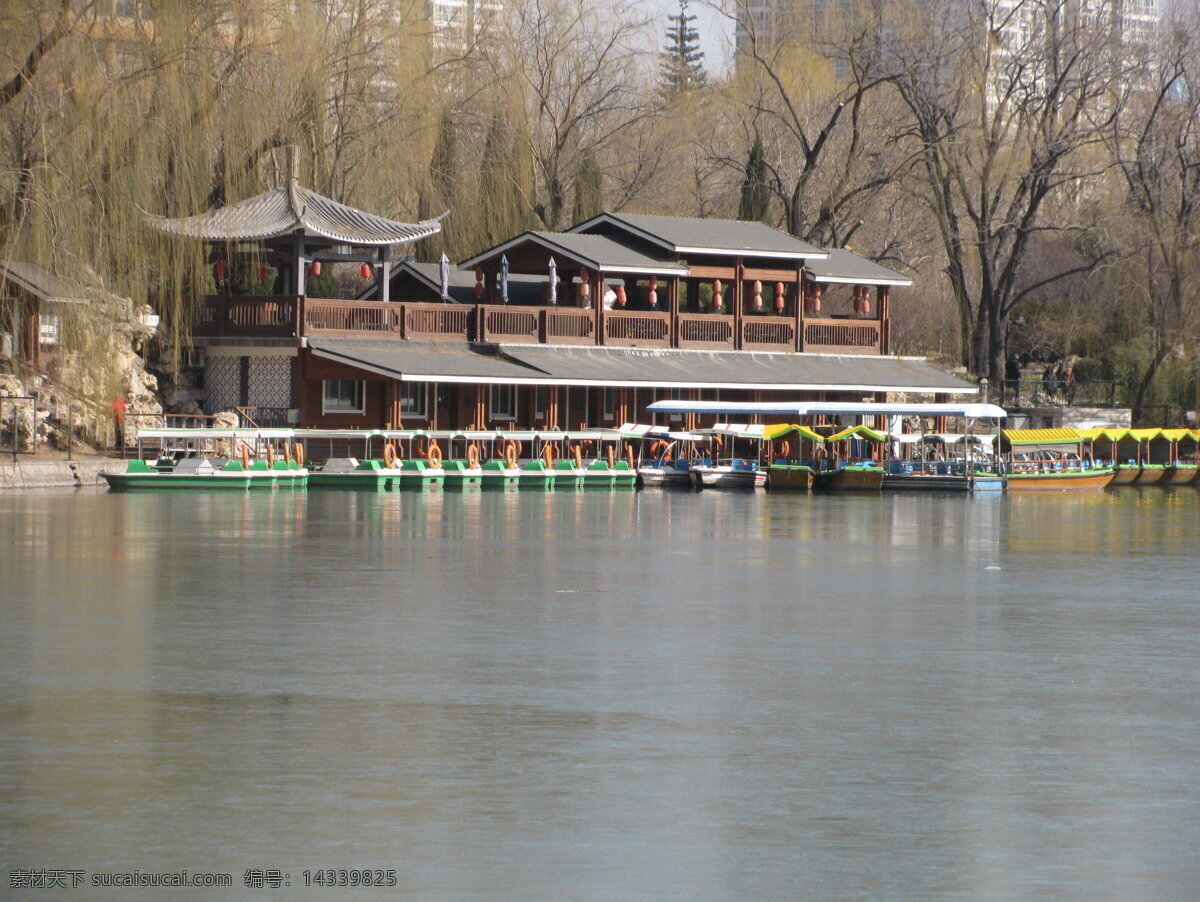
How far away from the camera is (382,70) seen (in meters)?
61.1

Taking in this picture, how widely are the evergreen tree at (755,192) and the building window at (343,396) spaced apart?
79.7 ft

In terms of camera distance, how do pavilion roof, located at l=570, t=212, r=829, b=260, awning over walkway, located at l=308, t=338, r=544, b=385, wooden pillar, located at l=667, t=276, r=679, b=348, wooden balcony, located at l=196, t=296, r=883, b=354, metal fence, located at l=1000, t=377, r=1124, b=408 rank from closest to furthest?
awning over walkway, located at l=308, t=338, r=544, b=385
wooden balcony, located at l=196, t=296, r=883, b=354
pavilion roof, located at l=570, t=212, r=829, b=260
wooden pillar, located at l=667, t=276, r=679, b=348
metal fence, located at l=1000, t=377, r=1124, b=408

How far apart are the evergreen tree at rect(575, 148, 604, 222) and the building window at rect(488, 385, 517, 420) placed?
565 inches

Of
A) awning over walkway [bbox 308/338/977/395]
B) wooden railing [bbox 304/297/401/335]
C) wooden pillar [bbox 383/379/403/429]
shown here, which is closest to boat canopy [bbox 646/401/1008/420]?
awning over walkway [bbox 308/338/977/395]

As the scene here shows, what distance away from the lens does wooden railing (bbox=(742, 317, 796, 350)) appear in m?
68.5

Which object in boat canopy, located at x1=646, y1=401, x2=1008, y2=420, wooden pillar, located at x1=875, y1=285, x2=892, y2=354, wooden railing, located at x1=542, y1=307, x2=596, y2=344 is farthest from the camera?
wooden pillar, located at x1=875, y1=285, x2=892, y2=354

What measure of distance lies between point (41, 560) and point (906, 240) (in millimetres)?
62585

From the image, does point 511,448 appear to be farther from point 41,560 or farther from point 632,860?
point 632,860

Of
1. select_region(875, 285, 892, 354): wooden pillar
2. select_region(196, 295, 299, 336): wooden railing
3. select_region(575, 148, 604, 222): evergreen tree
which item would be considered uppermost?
select_region(575, 148, 604, 222): evergreen tree

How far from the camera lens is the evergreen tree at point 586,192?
7369 centimetres

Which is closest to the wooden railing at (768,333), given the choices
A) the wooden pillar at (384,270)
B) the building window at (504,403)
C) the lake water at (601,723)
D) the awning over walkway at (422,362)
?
the building window at (504,403)

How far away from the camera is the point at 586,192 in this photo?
243 feet

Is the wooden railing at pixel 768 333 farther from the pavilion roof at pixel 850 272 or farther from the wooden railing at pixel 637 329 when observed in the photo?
the wooden railing at pixel 637 329

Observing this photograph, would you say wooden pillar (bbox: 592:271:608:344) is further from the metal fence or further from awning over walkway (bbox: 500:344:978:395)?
the metal fence
